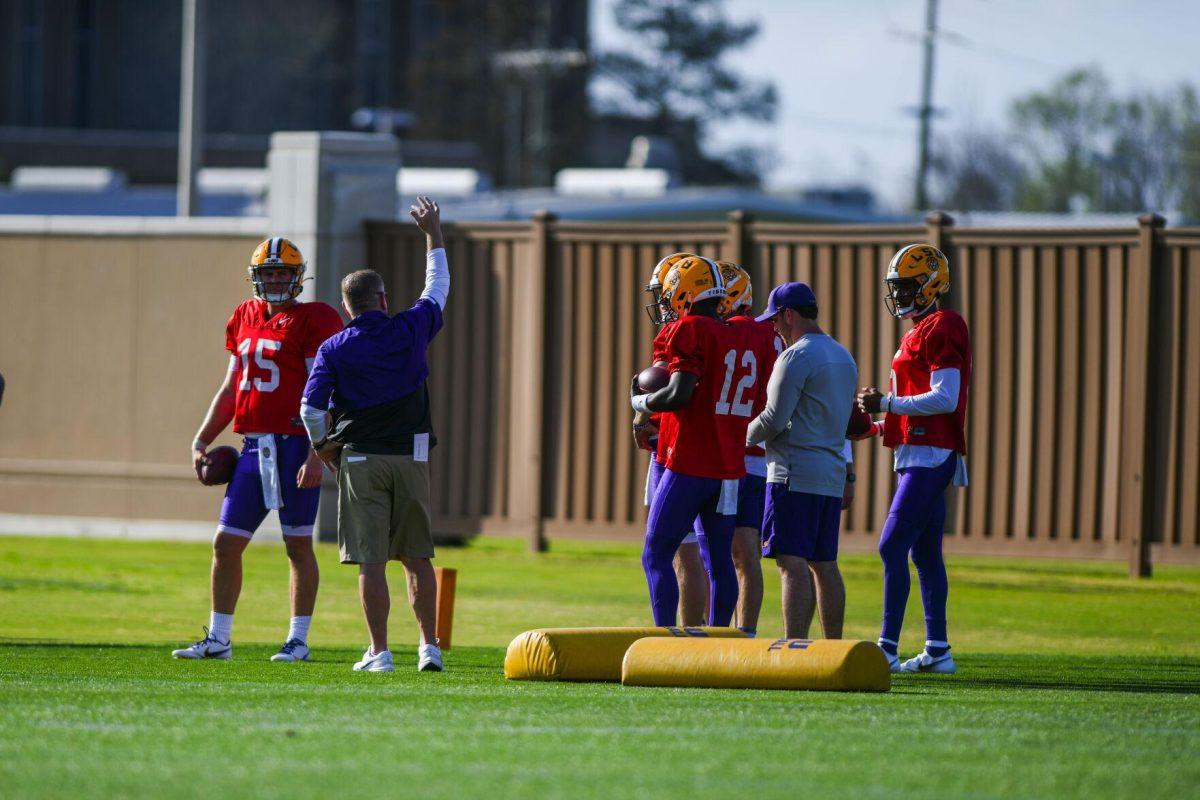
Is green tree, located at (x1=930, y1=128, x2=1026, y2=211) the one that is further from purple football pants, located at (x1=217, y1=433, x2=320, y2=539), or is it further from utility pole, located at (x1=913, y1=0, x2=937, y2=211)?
purple football pants, located at (x1=217, y1=433, x2=320, y2=539)

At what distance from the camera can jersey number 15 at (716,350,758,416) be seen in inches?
386

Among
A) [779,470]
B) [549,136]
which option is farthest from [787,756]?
[549,136]

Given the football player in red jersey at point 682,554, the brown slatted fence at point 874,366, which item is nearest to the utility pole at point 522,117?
the brown slatted fence at point 874,366

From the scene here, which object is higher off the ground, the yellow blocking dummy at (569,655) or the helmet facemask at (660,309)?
the helmet facemask at (660,309)

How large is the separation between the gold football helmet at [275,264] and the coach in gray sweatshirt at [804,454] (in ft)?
8.21

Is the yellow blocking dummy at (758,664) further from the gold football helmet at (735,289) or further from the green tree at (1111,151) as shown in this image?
the green tree at (1111,151)

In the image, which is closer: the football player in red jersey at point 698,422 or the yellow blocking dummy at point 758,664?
the yellow blocking dummy at point 758,664

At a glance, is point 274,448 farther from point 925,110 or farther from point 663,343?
point 925,110

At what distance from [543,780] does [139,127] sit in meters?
56.4

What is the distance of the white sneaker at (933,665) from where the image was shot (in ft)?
33.3

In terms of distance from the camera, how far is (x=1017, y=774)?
640 centimetres

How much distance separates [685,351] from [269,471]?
90.1 inches

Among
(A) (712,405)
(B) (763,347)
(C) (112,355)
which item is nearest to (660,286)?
(B) (763,347)

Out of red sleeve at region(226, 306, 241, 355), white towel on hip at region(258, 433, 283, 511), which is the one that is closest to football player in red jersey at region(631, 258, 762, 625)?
white towel on hip at region(258, 433, 283, 511)
